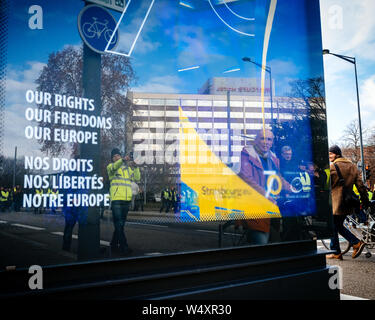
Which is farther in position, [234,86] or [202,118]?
[234,86]

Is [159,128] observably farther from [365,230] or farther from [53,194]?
[365,230]

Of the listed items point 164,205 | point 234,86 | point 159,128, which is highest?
point 234,86

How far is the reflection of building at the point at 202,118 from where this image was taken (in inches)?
106

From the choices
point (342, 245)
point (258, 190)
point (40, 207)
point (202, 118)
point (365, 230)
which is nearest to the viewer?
point (40, 207)

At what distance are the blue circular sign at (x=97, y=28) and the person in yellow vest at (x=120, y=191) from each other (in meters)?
0.77

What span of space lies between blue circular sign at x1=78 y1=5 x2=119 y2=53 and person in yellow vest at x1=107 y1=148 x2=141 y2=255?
774 millimetres

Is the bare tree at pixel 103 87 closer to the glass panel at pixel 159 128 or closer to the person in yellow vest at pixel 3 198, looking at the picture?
the glass panel at pixel 159 128

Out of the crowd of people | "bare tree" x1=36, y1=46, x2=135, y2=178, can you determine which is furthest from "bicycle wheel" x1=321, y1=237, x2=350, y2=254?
"bare tree" x1=36, y1=46, x2=135, y2=178

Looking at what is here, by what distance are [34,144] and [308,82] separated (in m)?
2.88

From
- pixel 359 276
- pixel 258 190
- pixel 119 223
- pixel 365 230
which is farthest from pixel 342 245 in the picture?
pixel 119 223

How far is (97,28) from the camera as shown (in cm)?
254

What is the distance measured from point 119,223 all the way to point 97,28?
1.41m

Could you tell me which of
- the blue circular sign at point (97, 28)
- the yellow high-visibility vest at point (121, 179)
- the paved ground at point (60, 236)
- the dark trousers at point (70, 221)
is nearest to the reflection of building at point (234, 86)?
the blue circular sign at point (97, 28)
